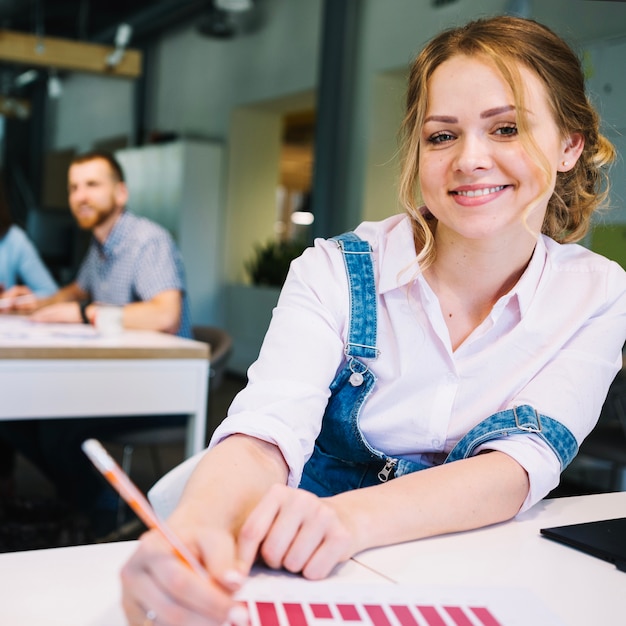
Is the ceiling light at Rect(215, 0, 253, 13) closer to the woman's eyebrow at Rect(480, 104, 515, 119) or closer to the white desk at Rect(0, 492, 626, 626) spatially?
the woman's eyebrow at Rect(480, 104, 515, 119)

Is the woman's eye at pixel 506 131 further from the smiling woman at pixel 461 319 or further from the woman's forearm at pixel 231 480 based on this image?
the woman's forearm at pixel 231 480

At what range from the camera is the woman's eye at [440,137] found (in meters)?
1.07


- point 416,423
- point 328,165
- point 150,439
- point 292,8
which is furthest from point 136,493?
point 292,8

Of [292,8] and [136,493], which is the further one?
[292,8]

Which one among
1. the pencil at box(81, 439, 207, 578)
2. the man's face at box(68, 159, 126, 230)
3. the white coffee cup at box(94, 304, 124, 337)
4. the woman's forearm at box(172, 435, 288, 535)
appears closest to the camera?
the pencil at box(81, 439, 207, 578)

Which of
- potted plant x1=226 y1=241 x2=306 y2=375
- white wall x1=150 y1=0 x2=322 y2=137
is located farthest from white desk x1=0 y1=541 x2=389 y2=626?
white wall x1=150 y1=0 x2=322 y2=137

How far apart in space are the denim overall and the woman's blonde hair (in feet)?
0.32

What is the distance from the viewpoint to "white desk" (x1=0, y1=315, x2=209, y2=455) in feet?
7.18

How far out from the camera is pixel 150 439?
257cm

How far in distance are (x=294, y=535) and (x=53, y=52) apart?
5892 mm

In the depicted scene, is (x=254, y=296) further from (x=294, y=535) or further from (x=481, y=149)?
(x=294, y=535)

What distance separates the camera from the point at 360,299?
109 centimetres

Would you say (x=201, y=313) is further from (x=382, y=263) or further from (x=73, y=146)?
(x=382, y=263)

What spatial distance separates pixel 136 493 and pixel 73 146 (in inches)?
238
